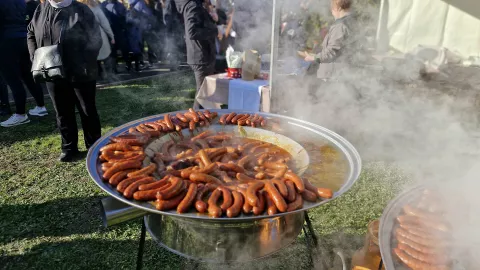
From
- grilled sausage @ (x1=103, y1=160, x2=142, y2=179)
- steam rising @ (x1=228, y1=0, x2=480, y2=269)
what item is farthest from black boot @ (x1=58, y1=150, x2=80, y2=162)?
grilled sausage @ (x1=103, y1=160, x2=142, y2=179)

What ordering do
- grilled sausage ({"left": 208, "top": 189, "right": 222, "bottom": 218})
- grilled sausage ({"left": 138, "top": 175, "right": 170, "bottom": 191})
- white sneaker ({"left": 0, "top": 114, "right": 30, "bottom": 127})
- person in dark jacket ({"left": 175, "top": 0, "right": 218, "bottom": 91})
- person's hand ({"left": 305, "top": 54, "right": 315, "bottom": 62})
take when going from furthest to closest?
white sneaker ({"left": 0, "top": 114, "right": 30, "bottom": 127}) → person in dark jacket ({"left": 175, "top": 0, "right": 218, "bottom": 91}) → person's hand ({"left": 305, "top": 54, "right": 315, "bottom": 62}) → grilled sausage ({"left": 138, "top": 175, "right": 170, "bottom": 191}) → grilled sausage ({"left": 208, "top": 189, "right": 222, "bottom": 218})

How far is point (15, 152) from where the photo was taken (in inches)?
245

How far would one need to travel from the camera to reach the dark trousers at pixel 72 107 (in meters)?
5.36

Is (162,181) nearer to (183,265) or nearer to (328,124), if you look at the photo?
(183,265)

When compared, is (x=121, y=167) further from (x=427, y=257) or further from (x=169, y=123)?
(x=427, y=257)

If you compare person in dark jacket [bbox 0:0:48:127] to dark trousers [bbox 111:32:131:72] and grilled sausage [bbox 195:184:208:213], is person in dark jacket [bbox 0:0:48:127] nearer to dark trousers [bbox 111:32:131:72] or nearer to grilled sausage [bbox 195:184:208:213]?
dark trousers [bbox 111:32:131:72]

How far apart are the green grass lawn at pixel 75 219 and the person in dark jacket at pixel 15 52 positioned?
0.97 meters

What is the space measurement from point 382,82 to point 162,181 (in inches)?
247

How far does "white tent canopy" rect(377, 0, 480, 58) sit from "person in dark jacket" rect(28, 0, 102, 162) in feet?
23.6

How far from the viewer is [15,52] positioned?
696cm

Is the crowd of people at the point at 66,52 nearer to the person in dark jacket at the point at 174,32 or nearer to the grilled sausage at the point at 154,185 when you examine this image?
the person in dark jacket at the point at 174,32

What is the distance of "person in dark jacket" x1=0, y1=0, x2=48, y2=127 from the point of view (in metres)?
6.74

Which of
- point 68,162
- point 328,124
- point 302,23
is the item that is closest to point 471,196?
point 328,124

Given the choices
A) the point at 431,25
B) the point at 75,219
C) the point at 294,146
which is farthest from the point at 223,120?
the point at 431,25
